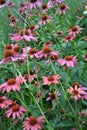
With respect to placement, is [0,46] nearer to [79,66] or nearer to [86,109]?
[79,66]

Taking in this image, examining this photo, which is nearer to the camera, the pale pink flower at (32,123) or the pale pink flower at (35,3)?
the pale pink flower at (32,123)

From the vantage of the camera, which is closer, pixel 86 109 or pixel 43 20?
pixel 86 109

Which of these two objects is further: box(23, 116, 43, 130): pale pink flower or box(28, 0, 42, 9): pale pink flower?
box(28, 0, 42, 9): pale pink flower

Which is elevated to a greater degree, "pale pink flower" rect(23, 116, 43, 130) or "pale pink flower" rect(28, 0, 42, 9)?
"pale pink flower" rect(28, 0, 42, 9)

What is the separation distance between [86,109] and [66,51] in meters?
0.68

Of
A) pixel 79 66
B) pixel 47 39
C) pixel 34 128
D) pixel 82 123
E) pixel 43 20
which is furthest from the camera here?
pixel 47 39

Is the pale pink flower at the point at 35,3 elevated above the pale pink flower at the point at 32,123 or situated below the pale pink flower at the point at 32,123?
above

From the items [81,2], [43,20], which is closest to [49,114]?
[43,20]

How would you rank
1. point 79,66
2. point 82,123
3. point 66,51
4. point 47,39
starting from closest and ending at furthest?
point 82,123 < point 79,66 < point 66,51 < point 47,39

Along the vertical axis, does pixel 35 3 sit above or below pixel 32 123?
above

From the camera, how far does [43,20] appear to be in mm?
2865

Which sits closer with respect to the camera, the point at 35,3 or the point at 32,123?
the point at 32,123

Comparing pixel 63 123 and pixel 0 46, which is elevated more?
pixel 0 46

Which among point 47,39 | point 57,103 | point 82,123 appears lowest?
point 82,123
